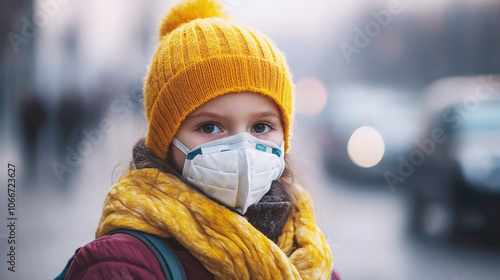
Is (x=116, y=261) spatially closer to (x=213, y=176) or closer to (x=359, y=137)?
(x=213, y=176)

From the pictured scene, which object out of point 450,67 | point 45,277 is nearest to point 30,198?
point 45,277

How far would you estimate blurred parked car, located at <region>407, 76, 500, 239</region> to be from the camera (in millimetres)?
5754

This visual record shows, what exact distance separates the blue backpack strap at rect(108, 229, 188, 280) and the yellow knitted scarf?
23 millimetres

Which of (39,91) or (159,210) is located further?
(39,91)

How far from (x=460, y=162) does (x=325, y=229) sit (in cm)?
386

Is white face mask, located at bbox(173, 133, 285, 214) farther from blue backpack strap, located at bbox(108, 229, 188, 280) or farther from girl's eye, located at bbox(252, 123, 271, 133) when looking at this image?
blue backpack strap, located at bbox(108, 229, 188, 280)

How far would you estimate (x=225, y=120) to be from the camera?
1.58m

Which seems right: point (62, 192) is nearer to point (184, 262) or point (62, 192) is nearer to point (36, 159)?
point (36, 159)

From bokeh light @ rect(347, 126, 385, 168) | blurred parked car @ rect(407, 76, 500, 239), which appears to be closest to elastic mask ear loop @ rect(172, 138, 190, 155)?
blurred parked car @ rect(407, 76, 500, 239)

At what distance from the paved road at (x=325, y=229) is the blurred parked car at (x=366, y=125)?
60.8 inches

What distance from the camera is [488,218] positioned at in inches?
232

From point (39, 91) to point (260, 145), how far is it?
5.33 metres

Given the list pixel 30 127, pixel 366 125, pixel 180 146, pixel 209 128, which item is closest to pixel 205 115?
pixel 209 128

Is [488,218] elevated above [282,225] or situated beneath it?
situated beneath
